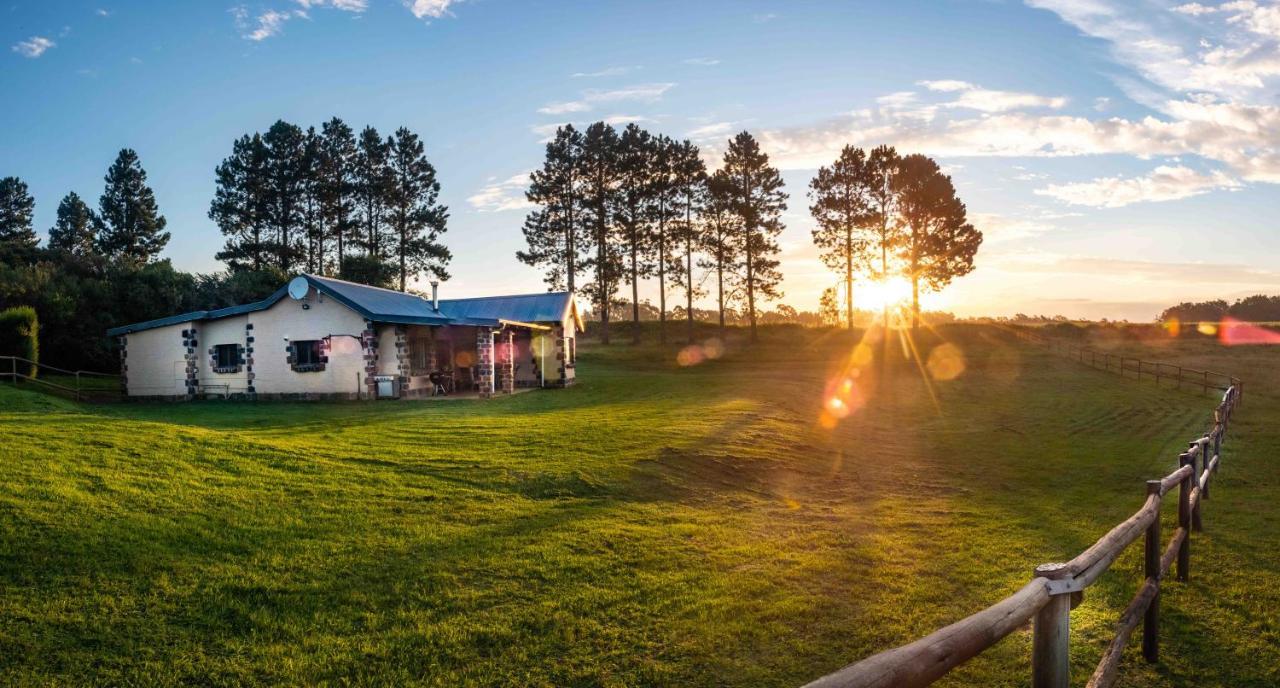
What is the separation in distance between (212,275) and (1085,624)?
4937 cm

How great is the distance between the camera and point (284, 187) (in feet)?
188

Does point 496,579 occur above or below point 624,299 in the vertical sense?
below

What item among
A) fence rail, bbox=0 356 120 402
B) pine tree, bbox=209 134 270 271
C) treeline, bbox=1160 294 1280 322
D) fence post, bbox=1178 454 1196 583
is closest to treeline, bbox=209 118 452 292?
pine tree, bbox=209 134 270 271

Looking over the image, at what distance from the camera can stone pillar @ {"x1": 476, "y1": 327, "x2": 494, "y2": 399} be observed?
30094 millimetres

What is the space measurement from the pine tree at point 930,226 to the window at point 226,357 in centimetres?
4987

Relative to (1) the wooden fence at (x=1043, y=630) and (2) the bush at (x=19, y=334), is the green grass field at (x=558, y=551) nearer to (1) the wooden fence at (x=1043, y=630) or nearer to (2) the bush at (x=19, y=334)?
(1) the wooden fence at (x=1043, y=630)

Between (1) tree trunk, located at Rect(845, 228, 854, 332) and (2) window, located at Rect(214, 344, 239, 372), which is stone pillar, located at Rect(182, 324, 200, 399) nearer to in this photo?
(2) window, located at Rect(214, 344, 239, 372)

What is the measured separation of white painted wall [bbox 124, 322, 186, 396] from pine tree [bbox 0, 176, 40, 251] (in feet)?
191

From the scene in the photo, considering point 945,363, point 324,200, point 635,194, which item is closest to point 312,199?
point 324,200

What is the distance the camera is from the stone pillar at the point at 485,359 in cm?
3009

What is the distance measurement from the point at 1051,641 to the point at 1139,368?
139 feet

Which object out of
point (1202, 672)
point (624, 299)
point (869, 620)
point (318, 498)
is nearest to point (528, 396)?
point (318, 498)

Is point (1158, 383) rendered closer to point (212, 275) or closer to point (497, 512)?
point (497, 512)

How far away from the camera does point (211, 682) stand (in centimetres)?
544
